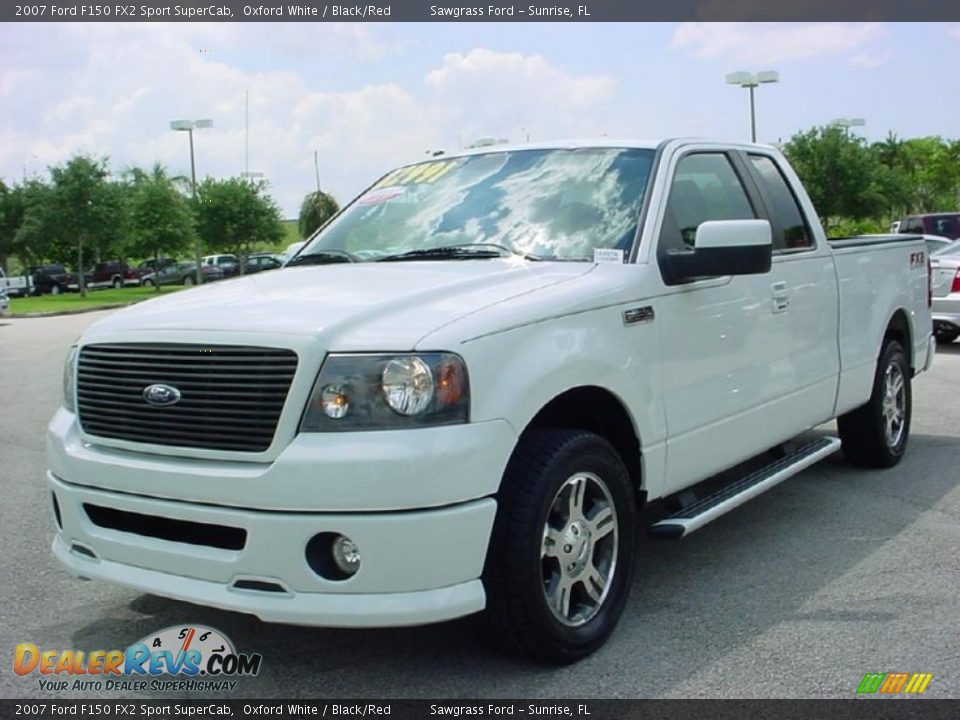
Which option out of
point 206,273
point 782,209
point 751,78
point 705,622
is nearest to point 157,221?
point 206,273

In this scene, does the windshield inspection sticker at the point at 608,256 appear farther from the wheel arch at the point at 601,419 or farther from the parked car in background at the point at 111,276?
the parked car in background at the point at 111,276

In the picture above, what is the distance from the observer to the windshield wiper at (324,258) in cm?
497

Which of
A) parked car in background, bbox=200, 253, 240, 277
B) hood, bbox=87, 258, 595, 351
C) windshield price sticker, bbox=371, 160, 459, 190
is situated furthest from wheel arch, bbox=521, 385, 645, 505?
parked car in background, bbox=200, 253, 240, 277

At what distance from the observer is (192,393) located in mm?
3562

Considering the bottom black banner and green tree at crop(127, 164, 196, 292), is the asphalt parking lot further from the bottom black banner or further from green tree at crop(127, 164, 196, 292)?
green tree at crop(127, 164, 196, 292)

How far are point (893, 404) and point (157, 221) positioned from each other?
46.6 meters

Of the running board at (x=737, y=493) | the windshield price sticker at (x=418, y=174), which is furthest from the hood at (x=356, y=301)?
the running board at (x=737, y=493)

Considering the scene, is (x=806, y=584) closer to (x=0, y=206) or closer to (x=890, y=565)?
(x=890, y=565)

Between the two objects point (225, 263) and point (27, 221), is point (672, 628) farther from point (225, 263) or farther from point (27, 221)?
point (225, 263)

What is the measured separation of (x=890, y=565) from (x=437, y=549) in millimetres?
2548

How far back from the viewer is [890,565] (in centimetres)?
489

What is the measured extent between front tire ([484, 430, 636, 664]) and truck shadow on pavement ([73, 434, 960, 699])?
144mm

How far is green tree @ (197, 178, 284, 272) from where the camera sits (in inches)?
→ 2140

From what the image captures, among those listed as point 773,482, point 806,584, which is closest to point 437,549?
point 806,584
